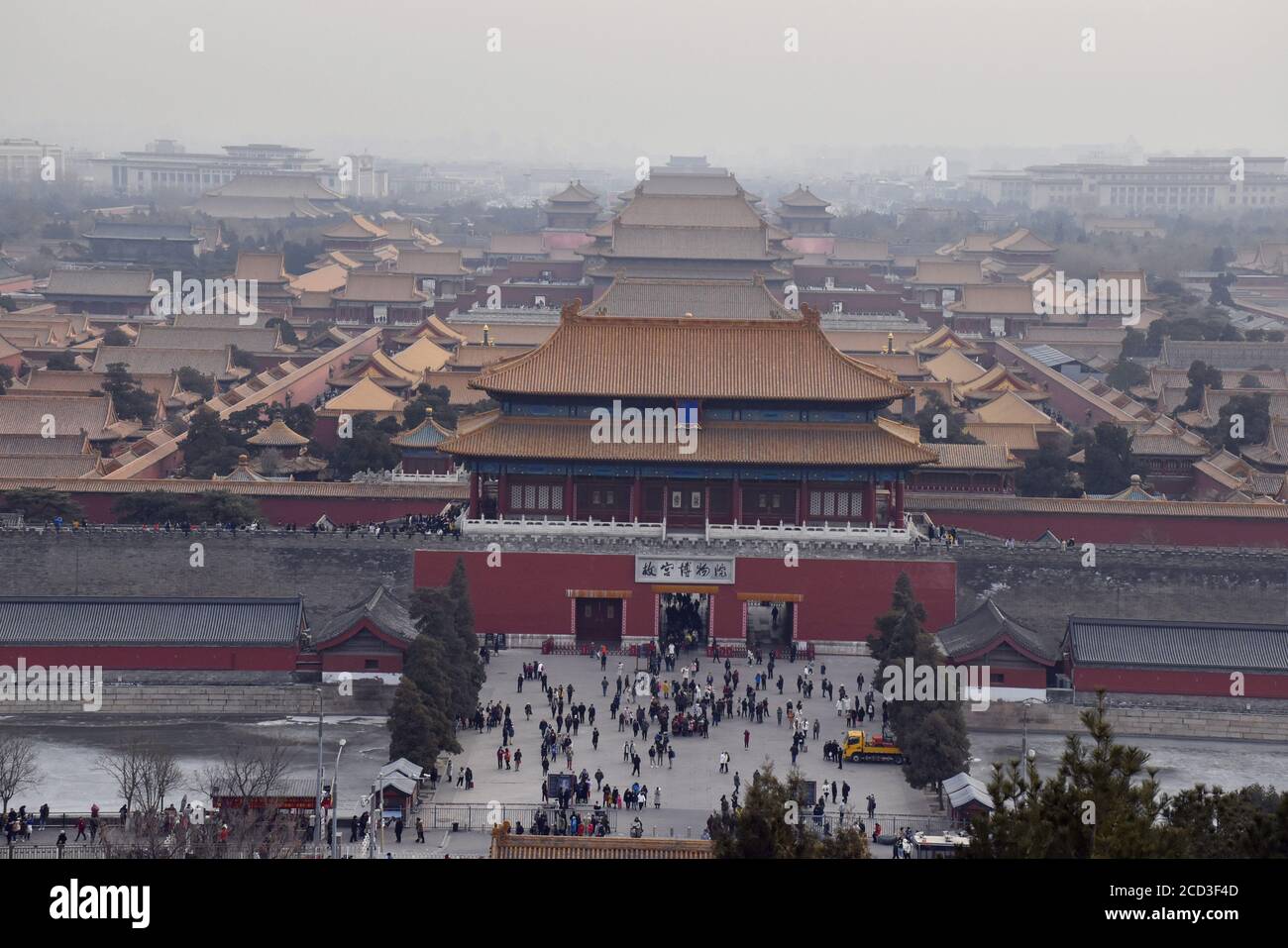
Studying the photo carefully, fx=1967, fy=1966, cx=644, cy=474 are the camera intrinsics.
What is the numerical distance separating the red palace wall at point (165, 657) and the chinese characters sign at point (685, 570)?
561 centimetres

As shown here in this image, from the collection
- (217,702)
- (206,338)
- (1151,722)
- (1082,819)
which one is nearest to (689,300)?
(1151,722)

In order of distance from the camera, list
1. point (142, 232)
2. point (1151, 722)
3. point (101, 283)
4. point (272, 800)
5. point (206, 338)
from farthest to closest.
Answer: point (142, 232) < point (101, 283) < point (206, 338) < point (1151, 722) < point (272, 800)

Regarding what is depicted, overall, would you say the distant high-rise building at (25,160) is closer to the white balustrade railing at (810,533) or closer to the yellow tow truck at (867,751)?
the white balustrade railing at (810,533)

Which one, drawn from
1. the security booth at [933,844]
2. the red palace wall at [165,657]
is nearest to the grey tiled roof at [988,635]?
the security booth at [933,844]

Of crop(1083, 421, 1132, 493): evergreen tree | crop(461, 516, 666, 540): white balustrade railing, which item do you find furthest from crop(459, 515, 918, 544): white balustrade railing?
crop(1083, 421, 1132, 493): evergreen tree

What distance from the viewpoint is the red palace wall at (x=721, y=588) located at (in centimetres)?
2997

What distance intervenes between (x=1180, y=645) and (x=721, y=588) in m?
6.87

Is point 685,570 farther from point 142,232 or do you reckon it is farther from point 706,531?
point 142,232

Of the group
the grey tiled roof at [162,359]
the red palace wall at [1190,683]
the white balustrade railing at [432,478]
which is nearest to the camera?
the red palace wall at [1190,683]

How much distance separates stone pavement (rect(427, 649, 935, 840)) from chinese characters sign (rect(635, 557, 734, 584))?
1509mm

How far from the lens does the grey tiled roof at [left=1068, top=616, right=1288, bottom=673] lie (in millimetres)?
26922

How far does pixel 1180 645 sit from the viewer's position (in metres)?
27.2

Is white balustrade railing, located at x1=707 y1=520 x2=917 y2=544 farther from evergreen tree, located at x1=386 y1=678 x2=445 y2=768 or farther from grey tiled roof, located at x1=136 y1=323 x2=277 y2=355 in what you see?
grey tiled roof, located at x1=136 y1=323 x2=277 y2=355

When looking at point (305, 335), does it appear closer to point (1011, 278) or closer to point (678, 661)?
point (1011, 278)
